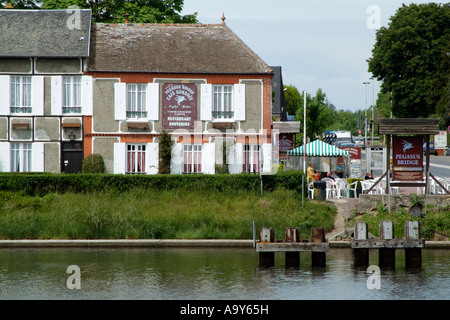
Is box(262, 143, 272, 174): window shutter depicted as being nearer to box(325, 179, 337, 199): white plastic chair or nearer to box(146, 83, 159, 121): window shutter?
box(325, 179, 337, 199): white plastic chair

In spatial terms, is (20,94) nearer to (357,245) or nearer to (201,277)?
(201,277)

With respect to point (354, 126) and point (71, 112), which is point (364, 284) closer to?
point (71, 112)

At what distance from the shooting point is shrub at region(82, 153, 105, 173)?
3198cm

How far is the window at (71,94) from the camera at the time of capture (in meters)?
32.7

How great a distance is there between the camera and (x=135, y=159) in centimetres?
3281

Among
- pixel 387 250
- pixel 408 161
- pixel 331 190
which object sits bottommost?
pixel 387 250

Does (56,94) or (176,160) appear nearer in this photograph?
(56,94)

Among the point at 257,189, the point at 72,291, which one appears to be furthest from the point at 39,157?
the point at 72,291

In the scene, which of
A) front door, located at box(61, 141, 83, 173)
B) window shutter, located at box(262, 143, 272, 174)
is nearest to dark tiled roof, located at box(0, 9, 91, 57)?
front door, located at box(61, 141, 83, 173)

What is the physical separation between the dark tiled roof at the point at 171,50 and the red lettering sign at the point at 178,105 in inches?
29.8

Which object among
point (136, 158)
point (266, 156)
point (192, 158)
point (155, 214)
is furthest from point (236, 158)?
point (155, 214)

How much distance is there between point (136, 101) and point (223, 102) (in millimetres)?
3897

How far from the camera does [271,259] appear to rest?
19.3m

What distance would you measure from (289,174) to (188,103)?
7.15 meters
